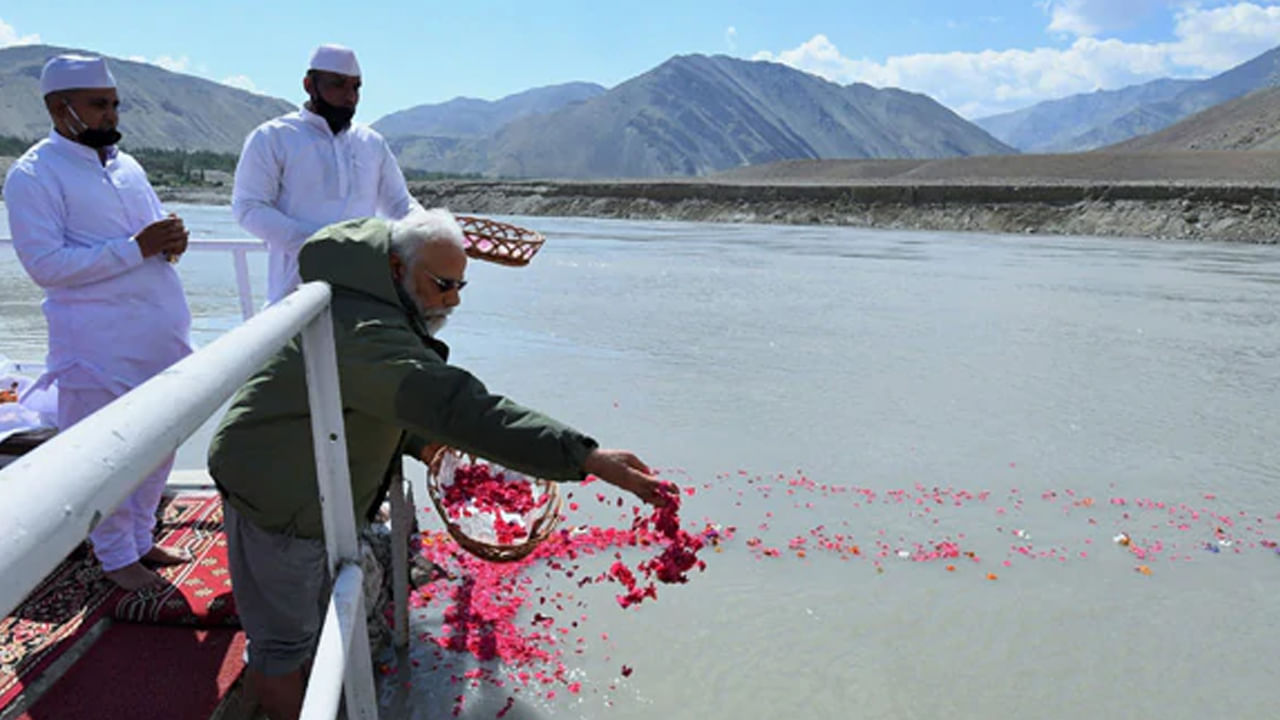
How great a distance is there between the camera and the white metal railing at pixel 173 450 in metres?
0.62

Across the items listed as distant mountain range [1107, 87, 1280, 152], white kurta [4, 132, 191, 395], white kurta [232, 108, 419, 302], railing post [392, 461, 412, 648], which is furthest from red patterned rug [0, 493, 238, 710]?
distant mountain range [1107, 87, 1280, 152]

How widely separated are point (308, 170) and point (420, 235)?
5.09ft

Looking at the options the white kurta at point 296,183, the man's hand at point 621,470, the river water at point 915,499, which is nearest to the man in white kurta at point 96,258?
the white kurta at point 296,183

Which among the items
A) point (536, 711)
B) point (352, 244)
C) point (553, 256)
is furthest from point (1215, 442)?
point (553, 256)

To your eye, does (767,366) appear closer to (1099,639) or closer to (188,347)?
(1099,639)

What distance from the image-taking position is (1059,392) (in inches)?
300

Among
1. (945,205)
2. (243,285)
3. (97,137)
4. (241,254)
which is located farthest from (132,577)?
(945,205)

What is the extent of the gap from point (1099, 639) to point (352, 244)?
10.7 feet

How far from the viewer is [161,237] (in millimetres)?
2926

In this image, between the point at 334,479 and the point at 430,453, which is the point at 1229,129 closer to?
the point at 430,453

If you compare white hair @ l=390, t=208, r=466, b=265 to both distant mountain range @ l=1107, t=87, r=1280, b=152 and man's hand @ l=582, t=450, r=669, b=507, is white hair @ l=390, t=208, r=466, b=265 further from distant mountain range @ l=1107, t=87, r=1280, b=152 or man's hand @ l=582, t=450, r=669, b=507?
distant mountain range @ l=1107, t=87, r=1280, b=152

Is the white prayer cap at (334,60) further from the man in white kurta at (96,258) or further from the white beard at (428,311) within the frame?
the white beard at (428,311)

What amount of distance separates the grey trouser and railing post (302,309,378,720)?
0.48 meters

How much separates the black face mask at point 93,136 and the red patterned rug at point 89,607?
1424 millimetres
